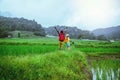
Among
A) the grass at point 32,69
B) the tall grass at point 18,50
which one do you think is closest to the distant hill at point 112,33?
the tall grass at point 18,50

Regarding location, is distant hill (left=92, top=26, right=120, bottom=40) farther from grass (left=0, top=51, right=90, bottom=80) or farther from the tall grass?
grass (left=0, top=51, right=90, bottom=80)

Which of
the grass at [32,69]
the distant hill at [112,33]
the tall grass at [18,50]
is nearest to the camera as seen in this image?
the grass at [32,69]

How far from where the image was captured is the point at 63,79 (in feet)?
18.0

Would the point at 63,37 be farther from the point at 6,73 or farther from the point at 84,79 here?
the point at 6,73

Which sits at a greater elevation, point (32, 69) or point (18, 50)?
point (18, 50)

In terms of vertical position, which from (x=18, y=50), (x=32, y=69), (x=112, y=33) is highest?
(x=112, y=33)

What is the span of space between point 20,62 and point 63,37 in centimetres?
363

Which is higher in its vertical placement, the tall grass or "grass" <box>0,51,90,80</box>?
the tall grass

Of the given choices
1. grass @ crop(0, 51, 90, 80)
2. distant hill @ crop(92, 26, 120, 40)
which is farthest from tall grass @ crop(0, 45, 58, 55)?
distant hill @ crop(92, 26, 120, 40)

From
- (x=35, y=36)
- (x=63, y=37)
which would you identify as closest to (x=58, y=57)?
(x=63, y=37)

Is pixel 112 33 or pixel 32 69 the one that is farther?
pixel 112 33

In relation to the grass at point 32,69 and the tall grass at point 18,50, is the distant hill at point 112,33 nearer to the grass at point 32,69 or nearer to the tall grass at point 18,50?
the tall grass at point 18,50

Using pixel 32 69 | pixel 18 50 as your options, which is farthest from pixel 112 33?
pixel 32 69

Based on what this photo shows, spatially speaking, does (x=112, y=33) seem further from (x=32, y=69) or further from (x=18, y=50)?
(x=32, y=69)
